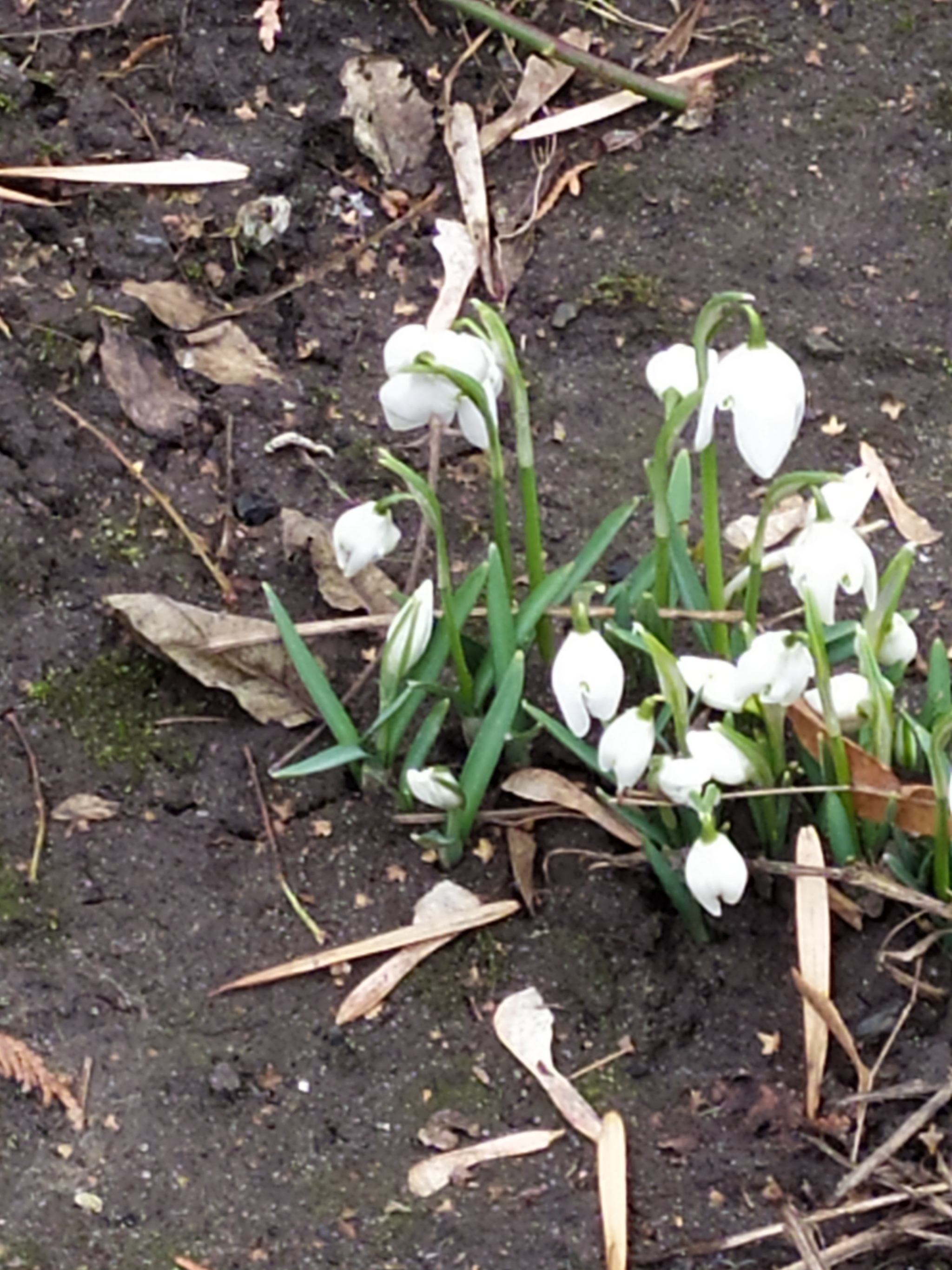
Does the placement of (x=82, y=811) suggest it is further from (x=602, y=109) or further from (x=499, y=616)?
(x=602, y=109)

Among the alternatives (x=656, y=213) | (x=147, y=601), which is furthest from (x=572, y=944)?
(x=656, y=213)

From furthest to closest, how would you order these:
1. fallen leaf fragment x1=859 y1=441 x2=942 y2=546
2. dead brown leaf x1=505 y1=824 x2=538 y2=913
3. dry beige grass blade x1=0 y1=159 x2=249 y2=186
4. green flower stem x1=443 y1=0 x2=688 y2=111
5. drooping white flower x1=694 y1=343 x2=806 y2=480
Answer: green flower stem x1=443 y1=0 x2=688 y2=111 → dry beige grass blade x1=0 y1=159 x2=249 y2=186 → fallen leaf fragment x1=859 y1=441 x2=942 y2=546 → dead brown leaf x1=505 y1=824 x2=538 y2=913 → drooping white flower x1=694 y1=343 x2=806 y2=480

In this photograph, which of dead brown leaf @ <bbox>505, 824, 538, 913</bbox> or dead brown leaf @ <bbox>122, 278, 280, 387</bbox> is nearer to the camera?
dead brown leaf @ <bbox>505, 824, 538, 913</bbox>

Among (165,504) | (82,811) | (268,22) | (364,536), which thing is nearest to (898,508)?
(364,536)

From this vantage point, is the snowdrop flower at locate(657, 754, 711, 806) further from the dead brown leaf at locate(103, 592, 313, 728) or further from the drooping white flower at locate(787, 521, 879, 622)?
the dead brown leaf at locate(103, 592, 313, 728)

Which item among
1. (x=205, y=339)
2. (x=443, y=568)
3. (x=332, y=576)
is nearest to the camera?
(x=443, y=568)

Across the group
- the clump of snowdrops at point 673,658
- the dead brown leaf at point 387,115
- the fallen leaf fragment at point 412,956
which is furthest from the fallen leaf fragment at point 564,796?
the dead brown leaf at point 387,115

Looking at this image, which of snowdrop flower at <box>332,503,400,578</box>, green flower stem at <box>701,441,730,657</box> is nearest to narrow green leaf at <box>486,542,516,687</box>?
snowdrop flower at <box>332,503,400,578</box>
